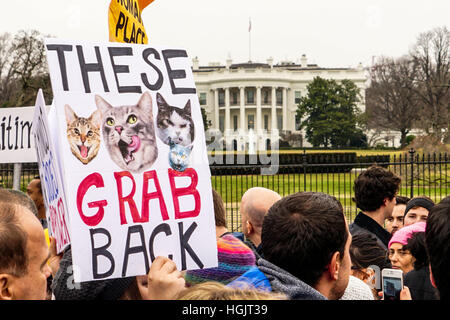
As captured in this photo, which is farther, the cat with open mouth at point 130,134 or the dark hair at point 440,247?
the cat with open mouth at point 130,134

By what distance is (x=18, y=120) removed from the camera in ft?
18.7

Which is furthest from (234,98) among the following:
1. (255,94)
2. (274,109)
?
(274,109)

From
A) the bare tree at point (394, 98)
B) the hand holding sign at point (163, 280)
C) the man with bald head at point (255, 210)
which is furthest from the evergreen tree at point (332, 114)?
the hand holding sign at point (163, 280)

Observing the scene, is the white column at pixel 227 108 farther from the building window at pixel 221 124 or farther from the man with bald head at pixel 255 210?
the man with bald head at pixel 255 210

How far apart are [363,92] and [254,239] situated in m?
80.2

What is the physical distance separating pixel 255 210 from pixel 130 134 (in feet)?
4.30

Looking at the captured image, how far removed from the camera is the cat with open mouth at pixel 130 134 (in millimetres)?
2193

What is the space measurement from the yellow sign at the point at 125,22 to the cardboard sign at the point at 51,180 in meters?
0.84

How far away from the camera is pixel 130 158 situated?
2.21m

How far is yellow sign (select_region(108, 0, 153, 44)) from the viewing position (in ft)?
10.5

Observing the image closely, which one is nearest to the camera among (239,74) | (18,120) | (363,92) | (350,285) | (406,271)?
(350,285)

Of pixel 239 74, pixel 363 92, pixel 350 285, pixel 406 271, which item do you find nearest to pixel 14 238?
pixel 350 285

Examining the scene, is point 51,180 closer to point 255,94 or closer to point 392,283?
point 392,283
